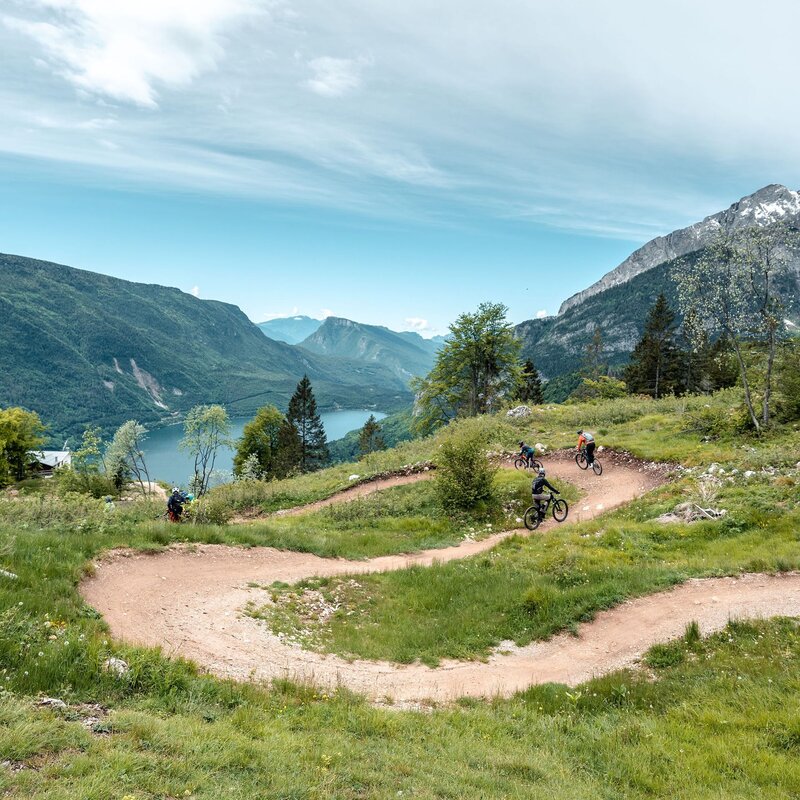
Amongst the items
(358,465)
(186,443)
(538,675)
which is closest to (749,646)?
(538,675)

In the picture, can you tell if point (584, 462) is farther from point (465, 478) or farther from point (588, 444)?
point (465, 478)

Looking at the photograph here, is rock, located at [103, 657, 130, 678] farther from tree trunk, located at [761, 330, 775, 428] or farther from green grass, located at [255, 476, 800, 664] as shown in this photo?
tree trunk, located at [761, 330, 775, 428]

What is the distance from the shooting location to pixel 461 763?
634 cm

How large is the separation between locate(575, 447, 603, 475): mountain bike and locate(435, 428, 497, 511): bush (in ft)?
21.1

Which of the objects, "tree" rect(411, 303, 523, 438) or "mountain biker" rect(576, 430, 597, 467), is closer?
"mountain biker" rect(576, 430, 597, 467)

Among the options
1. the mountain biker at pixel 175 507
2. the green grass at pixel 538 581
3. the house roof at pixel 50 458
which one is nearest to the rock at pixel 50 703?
the green grass at pixel 538 581

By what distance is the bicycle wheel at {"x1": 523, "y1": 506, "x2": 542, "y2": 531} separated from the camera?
20.1 m

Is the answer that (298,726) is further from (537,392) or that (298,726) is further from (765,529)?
(537,392)

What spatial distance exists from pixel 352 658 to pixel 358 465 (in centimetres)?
2345

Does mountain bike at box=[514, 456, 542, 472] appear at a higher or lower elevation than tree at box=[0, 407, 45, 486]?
higher

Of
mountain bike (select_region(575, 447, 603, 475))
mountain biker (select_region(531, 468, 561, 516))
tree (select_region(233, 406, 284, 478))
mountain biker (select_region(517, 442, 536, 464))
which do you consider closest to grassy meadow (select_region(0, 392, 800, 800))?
mountain biker (select_region(531, 468, 561, 516))

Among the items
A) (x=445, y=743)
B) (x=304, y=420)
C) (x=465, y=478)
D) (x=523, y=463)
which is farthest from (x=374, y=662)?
(x=304, y=420)

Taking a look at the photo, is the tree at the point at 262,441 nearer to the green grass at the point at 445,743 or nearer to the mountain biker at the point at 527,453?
the mountain biker at the point at 527,453

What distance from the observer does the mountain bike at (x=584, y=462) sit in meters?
25.3
